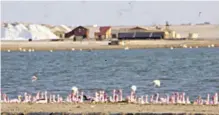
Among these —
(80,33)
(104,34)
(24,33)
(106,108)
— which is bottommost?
(24,33)

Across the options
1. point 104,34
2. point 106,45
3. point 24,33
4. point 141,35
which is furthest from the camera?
point 24,33

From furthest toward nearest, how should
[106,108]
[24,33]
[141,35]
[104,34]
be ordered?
[24,33] < [104,34] < [141,35] < [106,108]

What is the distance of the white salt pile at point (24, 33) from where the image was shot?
17500cm

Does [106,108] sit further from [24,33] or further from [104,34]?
[24,33]

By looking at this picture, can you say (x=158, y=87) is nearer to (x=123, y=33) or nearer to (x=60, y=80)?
(x=60, y=80)

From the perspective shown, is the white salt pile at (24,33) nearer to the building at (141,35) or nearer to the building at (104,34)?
the building at (104,34)

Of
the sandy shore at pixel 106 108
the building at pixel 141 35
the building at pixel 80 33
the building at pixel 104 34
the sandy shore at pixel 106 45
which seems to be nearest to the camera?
the sandy shore at pixel 106 108

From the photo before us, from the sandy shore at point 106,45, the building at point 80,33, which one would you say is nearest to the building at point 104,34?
the building at point 80,33

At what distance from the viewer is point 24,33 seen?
180875 millimetres

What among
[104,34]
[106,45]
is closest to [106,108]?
[106,45]

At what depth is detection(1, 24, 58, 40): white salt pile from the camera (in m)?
175

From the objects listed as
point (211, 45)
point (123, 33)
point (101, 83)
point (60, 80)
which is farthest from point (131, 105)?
point (123, 33)

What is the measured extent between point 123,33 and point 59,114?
5007 inches

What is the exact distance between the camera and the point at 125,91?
35750 millimetres
